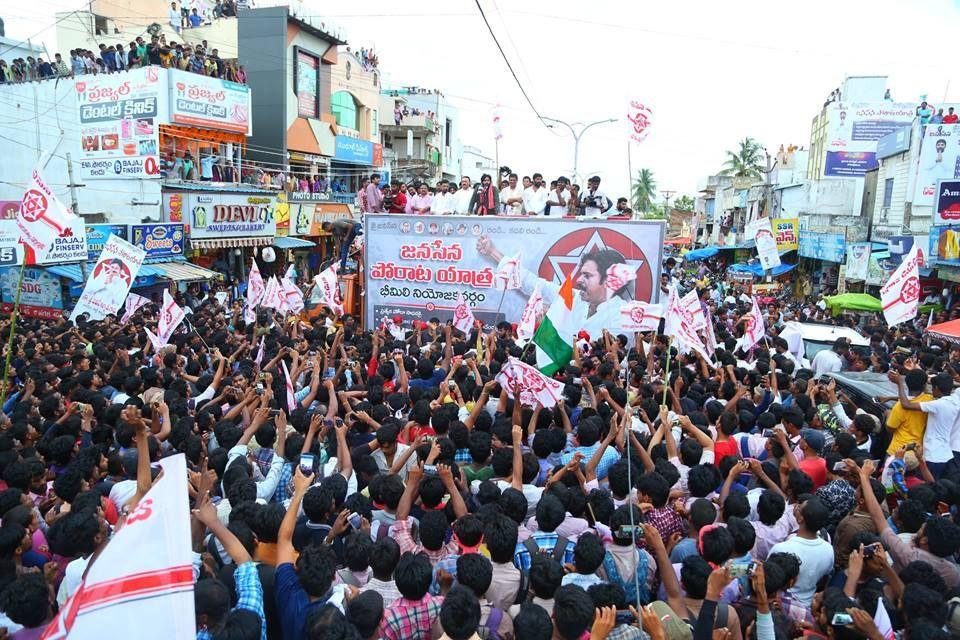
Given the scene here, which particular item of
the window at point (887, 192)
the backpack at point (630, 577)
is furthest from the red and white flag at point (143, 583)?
the window at point (887, 192)

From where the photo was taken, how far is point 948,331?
11273mm

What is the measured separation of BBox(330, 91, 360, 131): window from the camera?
3550 cm

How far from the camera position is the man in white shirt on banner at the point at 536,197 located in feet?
44.9

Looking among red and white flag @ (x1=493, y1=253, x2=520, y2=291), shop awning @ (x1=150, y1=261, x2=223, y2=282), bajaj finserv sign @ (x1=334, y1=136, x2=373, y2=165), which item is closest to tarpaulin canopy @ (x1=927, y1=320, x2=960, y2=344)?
red and white flag @ (x1=493, y1=253, x2=520, y2=291)

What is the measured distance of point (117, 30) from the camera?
2817cm

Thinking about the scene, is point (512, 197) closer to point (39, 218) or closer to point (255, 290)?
point (255, 290)

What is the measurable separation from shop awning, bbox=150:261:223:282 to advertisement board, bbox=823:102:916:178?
3164 centimetres

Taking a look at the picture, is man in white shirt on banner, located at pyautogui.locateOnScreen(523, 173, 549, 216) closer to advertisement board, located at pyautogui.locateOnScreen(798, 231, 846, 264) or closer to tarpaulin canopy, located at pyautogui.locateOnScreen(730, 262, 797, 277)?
advertisement board, located at pyautogui.locateOnScreen(798, 231, 846, 264)

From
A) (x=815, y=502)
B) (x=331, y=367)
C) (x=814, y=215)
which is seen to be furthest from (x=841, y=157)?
(x=815, y=502)

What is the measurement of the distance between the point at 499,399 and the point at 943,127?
18.8 m

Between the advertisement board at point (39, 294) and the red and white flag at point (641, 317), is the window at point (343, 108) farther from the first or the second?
the red and white flag at point (641, 317)

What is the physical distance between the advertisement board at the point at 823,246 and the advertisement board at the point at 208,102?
2180 centimetres

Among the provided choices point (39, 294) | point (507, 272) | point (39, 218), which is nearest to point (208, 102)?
point (39, 294)

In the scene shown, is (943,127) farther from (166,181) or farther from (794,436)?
(166,181)
